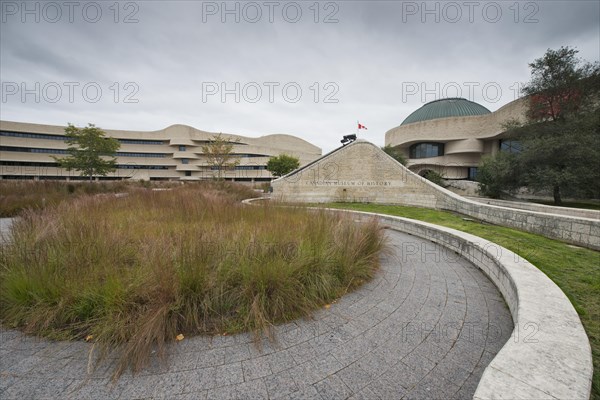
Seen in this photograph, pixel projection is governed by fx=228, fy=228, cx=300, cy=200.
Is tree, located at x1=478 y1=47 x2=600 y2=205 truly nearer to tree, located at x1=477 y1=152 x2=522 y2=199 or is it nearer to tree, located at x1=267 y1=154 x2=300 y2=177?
tree, located at x1=477 y1=152 x2=522 y2=199

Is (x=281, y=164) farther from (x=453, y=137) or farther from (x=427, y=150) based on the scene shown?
(x=453, y=137)

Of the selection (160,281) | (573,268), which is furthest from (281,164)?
(160,281)

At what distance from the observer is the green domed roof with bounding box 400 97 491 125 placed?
134ft

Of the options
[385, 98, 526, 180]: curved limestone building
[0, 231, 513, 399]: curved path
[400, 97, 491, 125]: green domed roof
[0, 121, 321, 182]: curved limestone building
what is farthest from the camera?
[0, 121, 321, 182]: curved limestone building

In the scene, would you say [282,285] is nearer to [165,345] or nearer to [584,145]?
[165,345]

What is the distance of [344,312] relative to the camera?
2779 mm

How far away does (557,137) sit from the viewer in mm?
15398

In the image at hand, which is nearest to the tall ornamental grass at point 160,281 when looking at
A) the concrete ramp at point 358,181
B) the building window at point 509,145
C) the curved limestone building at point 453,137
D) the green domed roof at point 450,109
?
the concrete ramp at point 358,181

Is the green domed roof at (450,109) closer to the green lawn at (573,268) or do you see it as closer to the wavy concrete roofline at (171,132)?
the wavy concrete roofline at (171,132)

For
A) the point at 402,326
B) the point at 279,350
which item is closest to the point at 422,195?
the point at 402,326

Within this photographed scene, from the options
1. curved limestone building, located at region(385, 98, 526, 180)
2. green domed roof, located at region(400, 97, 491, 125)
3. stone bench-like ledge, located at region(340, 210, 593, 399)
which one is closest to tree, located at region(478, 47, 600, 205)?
curved limestone building, located at region(385, 98, 526, 180)

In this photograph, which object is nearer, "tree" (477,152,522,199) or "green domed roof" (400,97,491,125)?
"tree" (477,152,522,199)

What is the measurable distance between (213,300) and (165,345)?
57 cm

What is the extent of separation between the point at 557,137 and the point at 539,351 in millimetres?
21606
